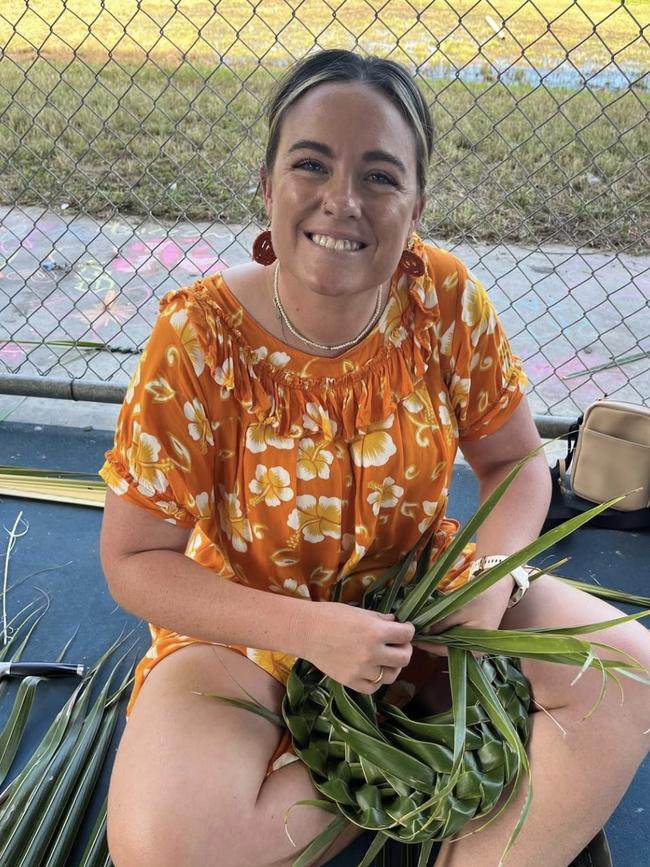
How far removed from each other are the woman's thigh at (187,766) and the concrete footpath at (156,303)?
1.40m

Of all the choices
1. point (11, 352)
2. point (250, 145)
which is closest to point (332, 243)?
point (11, 352)

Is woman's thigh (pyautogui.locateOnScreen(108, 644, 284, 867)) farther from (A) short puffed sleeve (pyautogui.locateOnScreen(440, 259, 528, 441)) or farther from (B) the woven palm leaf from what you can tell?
(A) short puffed sleeve (pyautogui.locateOnScreen(440, 259, 528, 441))

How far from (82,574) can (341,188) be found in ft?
3.96

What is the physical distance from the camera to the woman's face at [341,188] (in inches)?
43.0

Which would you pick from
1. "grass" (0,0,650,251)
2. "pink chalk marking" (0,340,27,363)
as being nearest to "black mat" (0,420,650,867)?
"pink chalk marking" (0,340,27,363)

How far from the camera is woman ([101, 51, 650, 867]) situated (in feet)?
3.65

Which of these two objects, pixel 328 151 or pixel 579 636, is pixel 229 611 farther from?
pixel 328 151

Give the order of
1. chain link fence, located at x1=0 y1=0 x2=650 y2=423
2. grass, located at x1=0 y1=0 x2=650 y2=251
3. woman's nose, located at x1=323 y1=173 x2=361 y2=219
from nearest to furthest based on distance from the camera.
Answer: woman's nose, located at x1=323 y1=173 x2=361 y2=219, chain link fence, located at x1=0 y1=0 x2=650 y2=423, grass, located at x1=0 y1=0 x2=650 y2=251

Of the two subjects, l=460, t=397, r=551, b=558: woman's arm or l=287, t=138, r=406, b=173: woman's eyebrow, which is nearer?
l=287, t=138, r=406, b=173: woman's eyebrow

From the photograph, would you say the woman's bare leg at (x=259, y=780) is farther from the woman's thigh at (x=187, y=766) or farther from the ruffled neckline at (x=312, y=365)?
the ruffled neckline at (x=312, y=365)

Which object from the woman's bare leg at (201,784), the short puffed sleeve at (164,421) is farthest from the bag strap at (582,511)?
the short puffed sleeve at (164,421)

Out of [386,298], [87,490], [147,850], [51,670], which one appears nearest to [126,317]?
[87,490]

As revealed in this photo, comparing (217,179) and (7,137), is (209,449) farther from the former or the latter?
(7,137)

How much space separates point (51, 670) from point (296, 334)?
90cm
